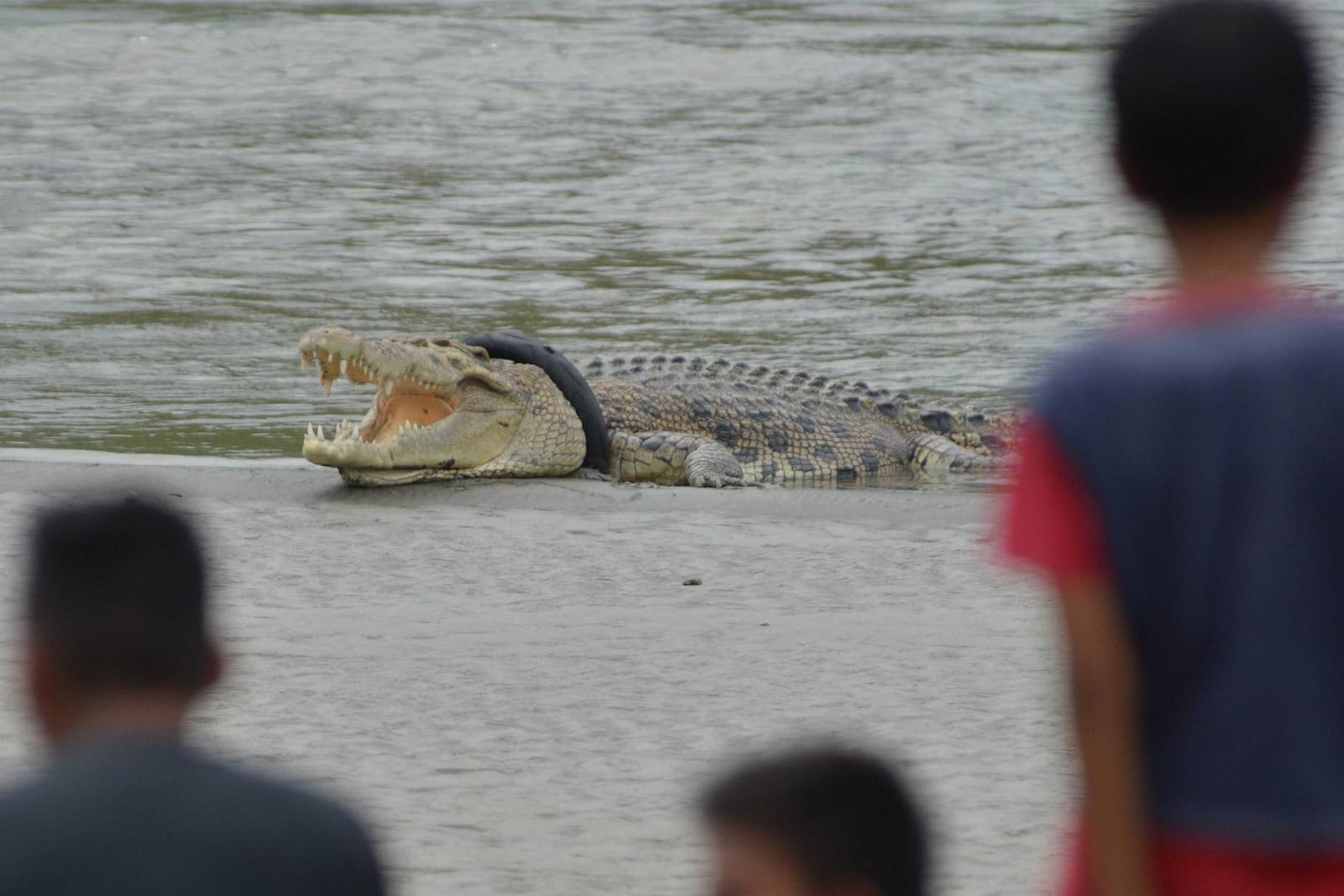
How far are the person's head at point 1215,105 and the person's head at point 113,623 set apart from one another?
106cm

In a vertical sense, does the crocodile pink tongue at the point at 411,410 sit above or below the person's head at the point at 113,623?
below

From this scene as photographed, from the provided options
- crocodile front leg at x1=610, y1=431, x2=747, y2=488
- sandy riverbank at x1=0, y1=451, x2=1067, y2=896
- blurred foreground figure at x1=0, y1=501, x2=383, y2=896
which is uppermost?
blurred foreground figure at x1=0, y1=501, x2=383, y2=896

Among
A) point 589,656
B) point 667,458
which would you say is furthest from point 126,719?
point 667,458

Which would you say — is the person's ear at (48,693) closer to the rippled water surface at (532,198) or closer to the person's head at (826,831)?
the person's head at (826,831)

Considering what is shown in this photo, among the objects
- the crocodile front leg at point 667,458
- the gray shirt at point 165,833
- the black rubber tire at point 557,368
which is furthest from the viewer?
the crocodile front leg at point 667,458

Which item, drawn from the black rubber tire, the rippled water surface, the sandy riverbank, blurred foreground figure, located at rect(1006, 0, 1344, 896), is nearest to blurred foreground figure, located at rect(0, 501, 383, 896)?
blurred foreground figure, located at rect(1006, 0, 1344, 896)

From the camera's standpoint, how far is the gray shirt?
211cm

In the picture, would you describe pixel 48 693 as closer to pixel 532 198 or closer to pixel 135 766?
pixel 135 766

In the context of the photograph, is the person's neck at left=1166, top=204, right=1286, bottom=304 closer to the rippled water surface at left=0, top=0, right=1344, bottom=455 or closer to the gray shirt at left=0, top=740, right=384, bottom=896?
the gray shirt at left=0, top=740, right=384, bottom=896

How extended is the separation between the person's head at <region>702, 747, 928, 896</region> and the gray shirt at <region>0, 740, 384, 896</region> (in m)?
0.39

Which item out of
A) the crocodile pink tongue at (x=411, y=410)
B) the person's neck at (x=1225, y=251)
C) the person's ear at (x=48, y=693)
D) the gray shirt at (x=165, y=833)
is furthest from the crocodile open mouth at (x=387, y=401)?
the person's neck at (x=1225, y=251)

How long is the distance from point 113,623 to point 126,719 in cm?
10

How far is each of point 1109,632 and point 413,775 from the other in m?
2.93

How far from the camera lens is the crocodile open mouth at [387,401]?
880 cm
